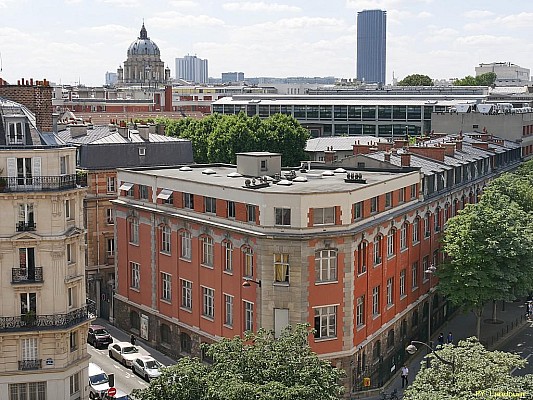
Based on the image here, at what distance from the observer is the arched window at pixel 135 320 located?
2589 inches

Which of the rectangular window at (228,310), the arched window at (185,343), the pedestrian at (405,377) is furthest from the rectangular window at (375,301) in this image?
the arched window at (185,343)

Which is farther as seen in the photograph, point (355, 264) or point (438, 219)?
point (438, 219)

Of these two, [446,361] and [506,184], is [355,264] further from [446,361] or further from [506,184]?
[506,184]

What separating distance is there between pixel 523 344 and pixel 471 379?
34191 mm

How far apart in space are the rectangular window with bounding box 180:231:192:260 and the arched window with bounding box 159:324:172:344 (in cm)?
644

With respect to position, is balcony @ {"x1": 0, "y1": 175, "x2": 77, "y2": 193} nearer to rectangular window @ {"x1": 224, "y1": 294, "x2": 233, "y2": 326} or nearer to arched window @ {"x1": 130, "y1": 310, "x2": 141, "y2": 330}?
rectangular window @ {"x1": 224, "y1": 294, "x2": 233, "y2": 326}

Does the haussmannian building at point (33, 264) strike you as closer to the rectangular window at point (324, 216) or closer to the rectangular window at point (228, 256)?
the rectangular window at point (228, 256)

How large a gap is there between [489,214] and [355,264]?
15553mm

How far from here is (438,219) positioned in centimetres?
7025

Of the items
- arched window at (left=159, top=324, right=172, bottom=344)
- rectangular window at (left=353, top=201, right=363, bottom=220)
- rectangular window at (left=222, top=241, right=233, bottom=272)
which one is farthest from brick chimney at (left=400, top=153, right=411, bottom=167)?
arched window at (left=159, top=324, right=172, bottom=344)

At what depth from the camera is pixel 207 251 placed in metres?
56.7

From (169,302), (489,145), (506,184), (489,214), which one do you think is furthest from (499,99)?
(169,302)

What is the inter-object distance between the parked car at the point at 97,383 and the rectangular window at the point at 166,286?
326 inches

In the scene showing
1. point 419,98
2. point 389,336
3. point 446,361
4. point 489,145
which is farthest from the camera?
point 419,98
